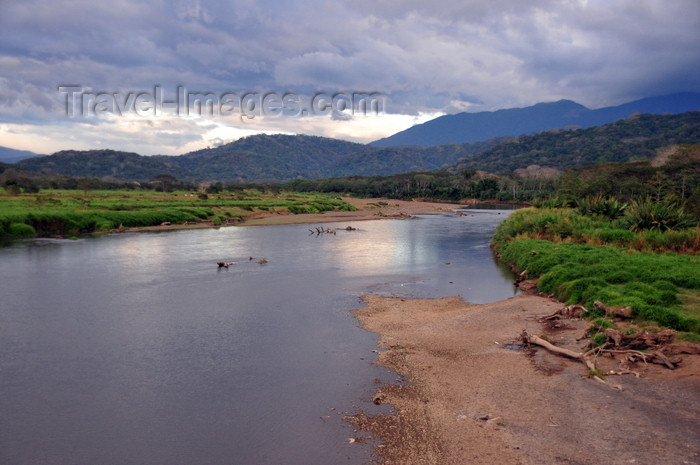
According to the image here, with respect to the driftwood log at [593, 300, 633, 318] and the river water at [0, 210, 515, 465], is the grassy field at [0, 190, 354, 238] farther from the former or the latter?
the driftwood log at [593, 300, 633, 318]

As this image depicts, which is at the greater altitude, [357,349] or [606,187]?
[606,187]

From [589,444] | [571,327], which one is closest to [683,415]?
[589,444]

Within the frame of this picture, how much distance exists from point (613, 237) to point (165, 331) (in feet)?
66.7

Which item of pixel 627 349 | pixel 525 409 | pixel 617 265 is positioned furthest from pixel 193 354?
pixel 617 265

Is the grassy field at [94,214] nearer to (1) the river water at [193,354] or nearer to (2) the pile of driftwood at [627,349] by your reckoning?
(1) the river water at [193,354]

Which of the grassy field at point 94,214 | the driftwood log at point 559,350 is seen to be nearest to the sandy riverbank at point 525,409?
the driftwood log at point 559,350

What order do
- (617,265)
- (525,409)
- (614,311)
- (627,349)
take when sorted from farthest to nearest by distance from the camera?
1. (617,265)
2. (614,311)
3. (627,349)
4. (525,409)

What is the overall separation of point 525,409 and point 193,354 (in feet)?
28.1

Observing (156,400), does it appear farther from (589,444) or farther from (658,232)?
(658,232)

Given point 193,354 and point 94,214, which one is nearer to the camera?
point 193,354

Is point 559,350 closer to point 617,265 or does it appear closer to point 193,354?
point 617,265

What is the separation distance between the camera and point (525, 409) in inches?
342

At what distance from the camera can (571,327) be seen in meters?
12.9

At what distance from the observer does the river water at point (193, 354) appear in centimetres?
848
